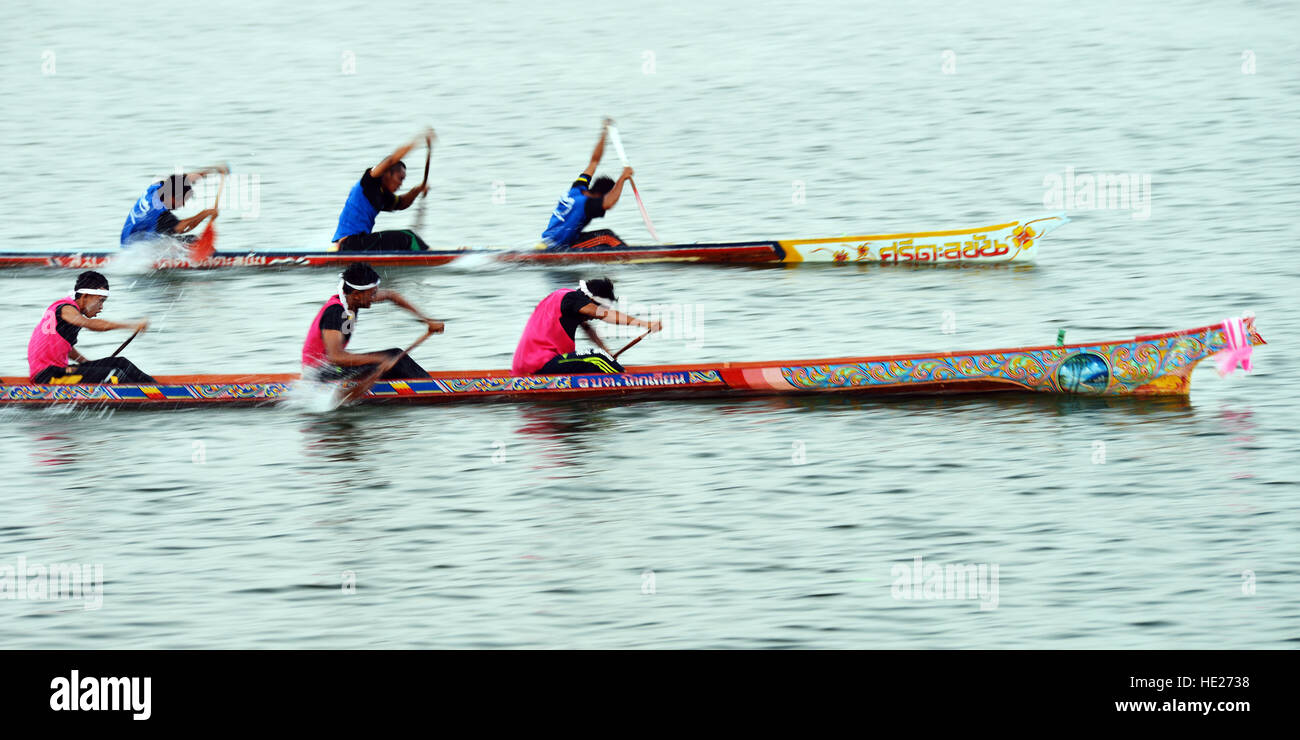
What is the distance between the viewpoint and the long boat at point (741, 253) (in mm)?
21609

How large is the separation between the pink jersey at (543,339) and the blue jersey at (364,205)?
634 centimetres

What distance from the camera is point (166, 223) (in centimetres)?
2217

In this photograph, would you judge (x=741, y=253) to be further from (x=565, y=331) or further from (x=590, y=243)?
(x=565, y=331)

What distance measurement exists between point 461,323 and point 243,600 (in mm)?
7952

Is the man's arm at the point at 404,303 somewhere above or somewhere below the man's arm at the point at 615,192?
below

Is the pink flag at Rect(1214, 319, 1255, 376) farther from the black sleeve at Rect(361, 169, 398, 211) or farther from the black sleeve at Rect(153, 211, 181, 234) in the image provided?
the black sleeve at Rect(153, 211, 181, 234)

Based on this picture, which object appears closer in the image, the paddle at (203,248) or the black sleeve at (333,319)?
the black sleeve at (333,319)

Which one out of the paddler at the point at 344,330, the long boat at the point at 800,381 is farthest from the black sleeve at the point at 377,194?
the paddler at the point at 344,330

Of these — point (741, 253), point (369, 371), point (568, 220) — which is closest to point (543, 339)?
point (369, 371)

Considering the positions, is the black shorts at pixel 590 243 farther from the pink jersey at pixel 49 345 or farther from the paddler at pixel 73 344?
the pink jersey at pixel 49 345

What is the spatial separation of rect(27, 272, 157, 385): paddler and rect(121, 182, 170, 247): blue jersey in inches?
225

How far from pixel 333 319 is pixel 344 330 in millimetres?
156
